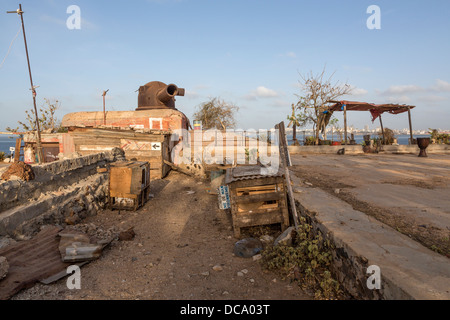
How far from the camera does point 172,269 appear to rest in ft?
12.5

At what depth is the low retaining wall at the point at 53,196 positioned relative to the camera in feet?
13.5

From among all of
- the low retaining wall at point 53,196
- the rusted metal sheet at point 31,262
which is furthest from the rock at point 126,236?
the low retaining wall at point 53,196

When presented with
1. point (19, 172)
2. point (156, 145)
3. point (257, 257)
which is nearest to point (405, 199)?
point (257, 257)

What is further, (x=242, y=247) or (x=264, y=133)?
(x=264, y=133)

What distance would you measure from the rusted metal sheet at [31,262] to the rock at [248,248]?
8.29 ft

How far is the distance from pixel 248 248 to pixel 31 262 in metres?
3.07

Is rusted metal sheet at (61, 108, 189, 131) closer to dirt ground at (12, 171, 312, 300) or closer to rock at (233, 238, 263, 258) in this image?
dirt ground at (12, 171, 312, 300)

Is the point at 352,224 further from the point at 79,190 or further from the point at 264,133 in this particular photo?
the point at 264,133

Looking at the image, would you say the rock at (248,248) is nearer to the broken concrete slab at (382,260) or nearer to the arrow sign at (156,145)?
the broken concrete slab at (382,260)

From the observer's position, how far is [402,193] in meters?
6.22

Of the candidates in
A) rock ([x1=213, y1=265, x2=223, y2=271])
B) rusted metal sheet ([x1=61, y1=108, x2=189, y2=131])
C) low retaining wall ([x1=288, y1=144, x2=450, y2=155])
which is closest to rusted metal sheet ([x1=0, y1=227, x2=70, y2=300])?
rock ([x1=213, y1=265, x2=223, y2=271])

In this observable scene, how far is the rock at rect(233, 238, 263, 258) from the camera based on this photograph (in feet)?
13.6
